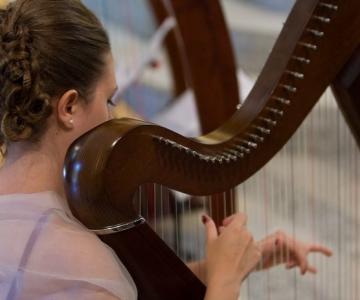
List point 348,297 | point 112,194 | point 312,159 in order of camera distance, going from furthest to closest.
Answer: point 312,159 → point 348,297 → point 112,194

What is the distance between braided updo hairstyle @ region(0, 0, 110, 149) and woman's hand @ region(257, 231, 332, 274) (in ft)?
1.41

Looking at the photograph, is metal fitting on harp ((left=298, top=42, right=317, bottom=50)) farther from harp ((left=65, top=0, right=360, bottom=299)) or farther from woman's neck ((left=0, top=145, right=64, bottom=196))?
woman's neck ((left=0, top=145, right=64, bottom=196))

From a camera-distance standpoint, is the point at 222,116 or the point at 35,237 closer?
the point at 35,237

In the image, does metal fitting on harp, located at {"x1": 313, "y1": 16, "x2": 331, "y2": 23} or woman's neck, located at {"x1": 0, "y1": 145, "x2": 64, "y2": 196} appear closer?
woman's neck, located at {"x1": 0, "y1": 145, "x2": 64, "y2": 196}

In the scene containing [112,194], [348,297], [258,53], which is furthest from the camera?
[258,53]

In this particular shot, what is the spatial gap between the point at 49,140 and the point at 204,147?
0.18 meters

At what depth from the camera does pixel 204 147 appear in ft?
3.06

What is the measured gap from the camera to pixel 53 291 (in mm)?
886

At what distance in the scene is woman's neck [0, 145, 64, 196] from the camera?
93 cm

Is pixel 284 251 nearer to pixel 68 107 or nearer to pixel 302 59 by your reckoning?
pixel 302 59

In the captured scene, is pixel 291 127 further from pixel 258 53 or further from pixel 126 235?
pixel 258 53

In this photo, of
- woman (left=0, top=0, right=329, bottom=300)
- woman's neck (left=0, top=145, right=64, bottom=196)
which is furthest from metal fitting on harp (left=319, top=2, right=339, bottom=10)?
woman's neck (left=0, top=145, right=64, bottom=196)

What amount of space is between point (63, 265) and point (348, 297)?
0.68 m

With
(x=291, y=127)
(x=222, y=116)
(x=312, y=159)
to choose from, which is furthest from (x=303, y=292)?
(x=291, y=127)
